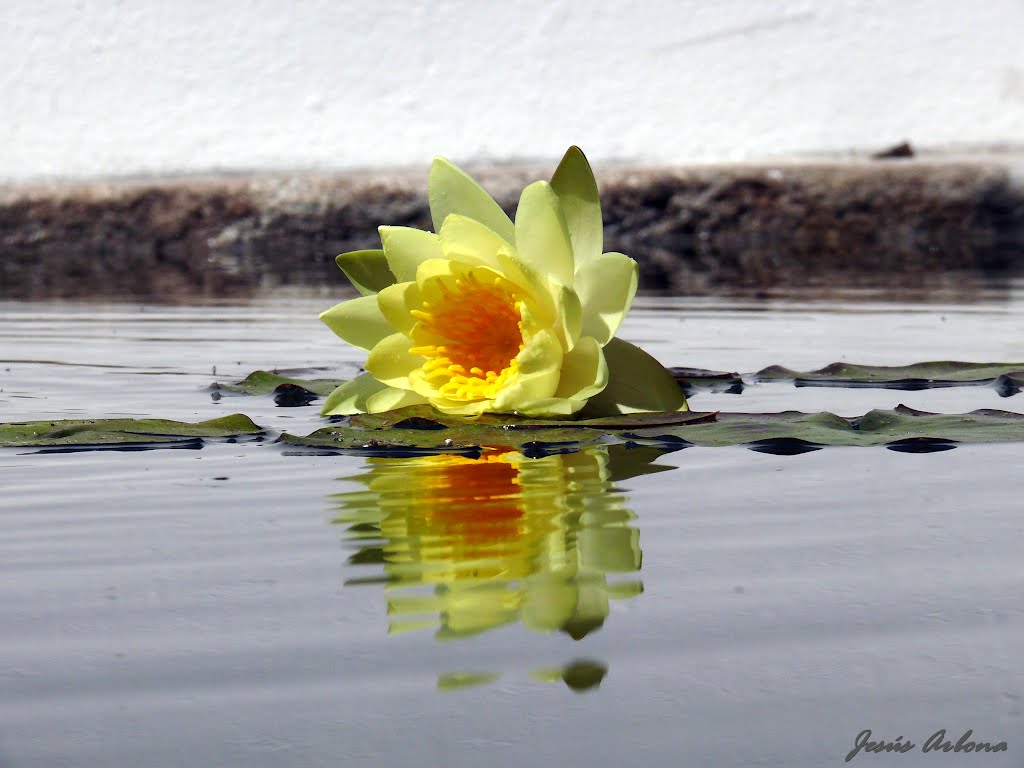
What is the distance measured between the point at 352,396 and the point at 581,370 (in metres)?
0.44

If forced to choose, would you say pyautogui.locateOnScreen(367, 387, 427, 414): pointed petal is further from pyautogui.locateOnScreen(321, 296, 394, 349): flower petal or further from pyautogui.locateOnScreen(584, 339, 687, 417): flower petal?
pyautogui.locateOnScreen(584, 339, 687, 417): flower petal

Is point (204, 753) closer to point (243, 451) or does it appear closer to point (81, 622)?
point (81, 622)

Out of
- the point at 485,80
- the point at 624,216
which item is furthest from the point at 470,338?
the point at 485,80

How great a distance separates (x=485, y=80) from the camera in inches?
561

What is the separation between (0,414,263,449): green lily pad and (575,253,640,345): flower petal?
1.89 ft

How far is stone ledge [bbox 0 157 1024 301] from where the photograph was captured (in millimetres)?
9734

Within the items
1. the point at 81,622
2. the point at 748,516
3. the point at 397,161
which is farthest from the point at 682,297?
the point at 397,161

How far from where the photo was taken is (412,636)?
47.5 inches

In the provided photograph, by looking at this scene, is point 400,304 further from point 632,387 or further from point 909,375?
point 909,375

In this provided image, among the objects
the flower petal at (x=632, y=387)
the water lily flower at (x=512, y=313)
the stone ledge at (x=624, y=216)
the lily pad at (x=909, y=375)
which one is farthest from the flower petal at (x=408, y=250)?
the stone ledge at (x=624, y=216)

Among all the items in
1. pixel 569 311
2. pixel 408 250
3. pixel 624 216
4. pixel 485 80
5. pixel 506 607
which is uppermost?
pixel 485 80

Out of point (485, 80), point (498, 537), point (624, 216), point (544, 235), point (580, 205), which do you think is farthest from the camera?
point (485, 80)

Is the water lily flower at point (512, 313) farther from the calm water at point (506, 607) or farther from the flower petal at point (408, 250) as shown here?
the calm water at point (506, 607)

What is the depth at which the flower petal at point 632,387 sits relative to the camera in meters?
2.44
